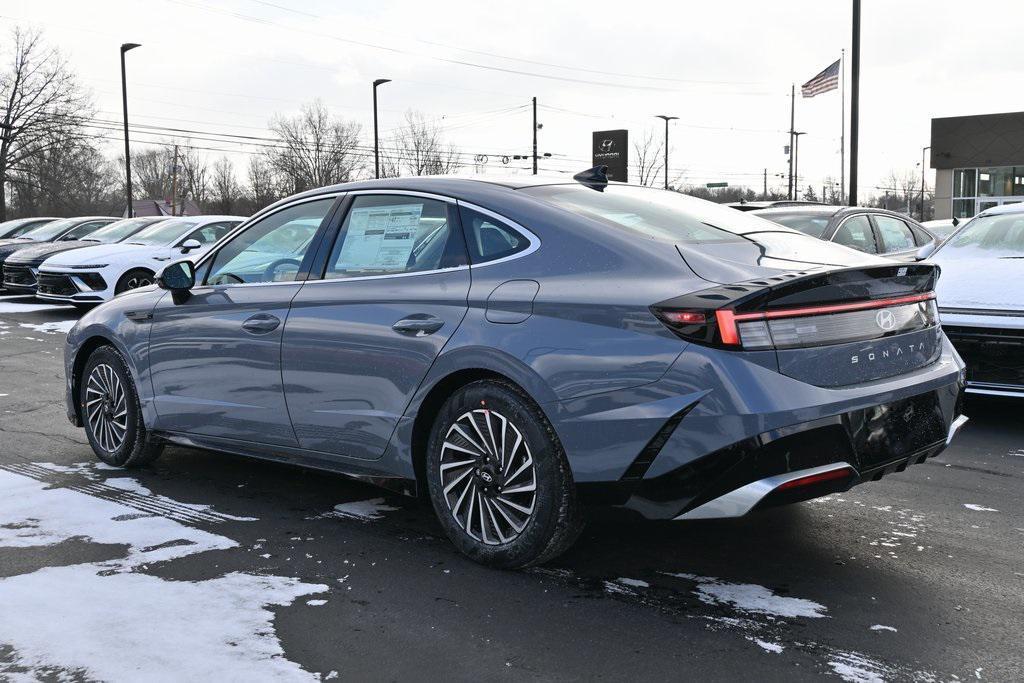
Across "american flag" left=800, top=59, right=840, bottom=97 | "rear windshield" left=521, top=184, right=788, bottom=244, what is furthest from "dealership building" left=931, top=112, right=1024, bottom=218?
"rear windshield" left=521, top=184, right=788, bottom=244

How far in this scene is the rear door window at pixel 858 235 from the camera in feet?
32.3

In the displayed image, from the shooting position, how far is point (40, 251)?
1780cm

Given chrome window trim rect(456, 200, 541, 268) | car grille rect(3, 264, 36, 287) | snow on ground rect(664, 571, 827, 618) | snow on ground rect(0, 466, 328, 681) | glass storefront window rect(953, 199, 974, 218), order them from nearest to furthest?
snow on ground rect(0, 466, 328, 681)
snow on ground rect(664, 571, 827, 618)
chrome window trim rect(456, 200, 541, 268)
car grille rect(3, 264, 36, 287)
glass storefront window rect(953, 199, 974, 218)

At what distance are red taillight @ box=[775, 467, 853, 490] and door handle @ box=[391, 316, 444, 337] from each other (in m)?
1.47

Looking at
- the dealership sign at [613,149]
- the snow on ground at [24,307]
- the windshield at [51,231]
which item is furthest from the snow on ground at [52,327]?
the dealership sign at [613,149]

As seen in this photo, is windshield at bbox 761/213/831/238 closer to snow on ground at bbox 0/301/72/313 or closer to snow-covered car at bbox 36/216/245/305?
snow-covered car at bbox 36/216/245/305

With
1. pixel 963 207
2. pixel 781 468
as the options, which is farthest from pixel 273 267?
pixel 963 207

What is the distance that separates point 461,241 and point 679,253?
3.15 feet

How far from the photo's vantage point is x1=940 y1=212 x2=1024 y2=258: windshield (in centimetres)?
730

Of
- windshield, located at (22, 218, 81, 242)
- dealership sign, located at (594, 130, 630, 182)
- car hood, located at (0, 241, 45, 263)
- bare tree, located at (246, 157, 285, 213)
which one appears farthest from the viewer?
bare tree, located at (246, 157, 285, 213)

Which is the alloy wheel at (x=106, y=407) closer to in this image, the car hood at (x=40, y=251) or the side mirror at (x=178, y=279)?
the side mirror at (x=178, y=279)

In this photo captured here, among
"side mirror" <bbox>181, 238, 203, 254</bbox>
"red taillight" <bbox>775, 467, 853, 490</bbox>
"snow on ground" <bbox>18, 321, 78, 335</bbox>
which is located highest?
"side mirror" <bbox>181, 238, 203, 254</bbox>

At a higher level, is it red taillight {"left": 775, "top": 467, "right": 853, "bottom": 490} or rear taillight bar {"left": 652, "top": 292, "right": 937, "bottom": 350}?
rear taillight bar {"left": 652, "top": 292, "right": 937, "bottom": 350}

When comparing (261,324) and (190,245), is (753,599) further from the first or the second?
(190,245)
